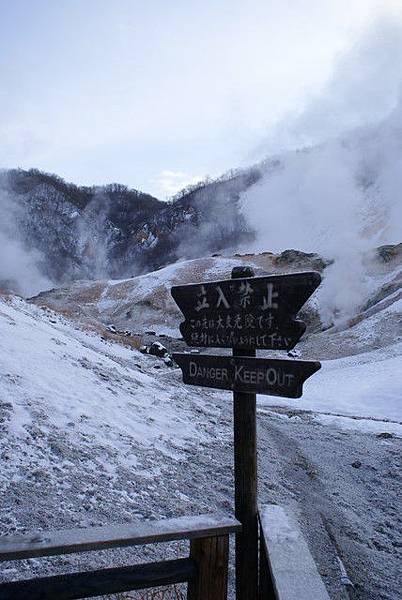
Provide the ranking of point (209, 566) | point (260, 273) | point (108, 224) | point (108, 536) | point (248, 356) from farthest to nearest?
point (108, 224), point (260, 273), point (248, 356), point (209, 566), point (108, 536)

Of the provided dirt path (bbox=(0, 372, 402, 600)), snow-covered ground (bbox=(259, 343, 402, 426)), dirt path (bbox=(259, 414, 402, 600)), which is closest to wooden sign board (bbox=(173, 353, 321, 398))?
dirt path (bbox=(0, 372, 402, 600))

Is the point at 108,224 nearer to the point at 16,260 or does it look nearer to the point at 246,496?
the point at 16,260

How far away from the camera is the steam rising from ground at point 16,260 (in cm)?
7706

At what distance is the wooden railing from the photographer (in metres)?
2.28

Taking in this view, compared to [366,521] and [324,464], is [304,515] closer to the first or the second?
[366,521]

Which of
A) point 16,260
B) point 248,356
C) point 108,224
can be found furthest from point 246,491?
point 108,224

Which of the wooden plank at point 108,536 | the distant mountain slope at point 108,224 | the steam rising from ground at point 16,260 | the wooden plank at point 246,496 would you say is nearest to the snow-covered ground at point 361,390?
the wooden plank at point 246,496

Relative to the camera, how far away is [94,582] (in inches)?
93.8

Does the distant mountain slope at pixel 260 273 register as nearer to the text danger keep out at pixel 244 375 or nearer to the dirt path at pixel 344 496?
the dirt path at pixel 344 496

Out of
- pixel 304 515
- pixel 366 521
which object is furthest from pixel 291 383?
pixel 366 521

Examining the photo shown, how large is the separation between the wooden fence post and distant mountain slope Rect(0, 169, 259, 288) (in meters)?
75.2

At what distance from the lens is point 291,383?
2691 millimetres

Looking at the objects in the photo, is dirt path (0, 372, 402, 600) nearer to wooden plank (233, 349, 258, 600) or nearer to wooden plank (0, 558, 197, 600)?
wooden plank (0, 558, 197, 600)

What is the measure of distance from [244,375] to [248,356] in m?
0.14
